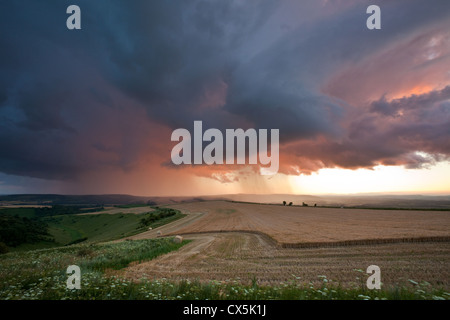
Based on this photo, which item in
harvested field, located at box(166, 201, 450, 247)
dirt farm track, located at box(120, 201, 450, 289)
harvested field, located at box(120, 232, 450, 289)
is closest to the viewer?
harvested field, located at box(120, 232, 450, 289)

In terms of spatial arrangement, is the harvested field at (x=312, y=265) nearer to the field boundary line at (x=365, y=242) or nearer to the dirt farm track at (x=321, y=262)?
the dirt farm track at (x=321, y=262)

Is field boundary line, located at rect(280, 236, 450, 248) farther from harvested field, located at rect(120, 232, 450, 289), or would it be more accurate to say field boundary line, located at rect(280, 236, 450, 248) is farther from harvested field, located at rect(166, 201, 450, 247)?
harvested field, located at rect(120, 232, 450, 289)

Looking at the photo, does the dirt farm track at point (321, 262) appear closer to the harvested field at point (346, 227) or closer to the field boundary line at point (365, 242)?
the field boundary line at point (365, 242)

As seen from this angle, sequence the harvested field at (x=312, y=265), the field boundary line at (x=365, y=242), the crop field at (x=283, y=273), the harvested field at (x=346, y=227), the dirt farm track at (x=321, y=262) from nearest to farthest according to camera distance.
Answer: the crop field at (x=283, y=273)
the harvested field at (x=312, y=265)
the dirt farm track at (x=321, y=262)
the field boundary line at (x=365, y=242)
the harvested field at (x=346, y=227)

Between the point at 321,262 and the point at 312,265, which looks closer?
the point at 312,265

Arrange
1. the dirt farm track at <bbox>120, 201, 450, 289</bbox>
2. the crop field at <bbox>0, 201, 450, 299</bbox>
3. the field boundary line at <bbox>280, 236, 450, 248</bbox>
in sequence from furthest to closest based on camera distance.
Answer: the field boundary line at <bbox>280, 236, 450, 248</bbox>
the dirt farm track at <bbox>120, 201, 450, 289</bbox>
the crop field at <bbox>0, 201, 450, 299</bbox>

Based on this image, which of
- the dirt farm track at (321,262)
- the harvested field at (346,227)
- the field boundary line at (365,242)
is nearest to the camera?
the dirt farm track at (321,262)

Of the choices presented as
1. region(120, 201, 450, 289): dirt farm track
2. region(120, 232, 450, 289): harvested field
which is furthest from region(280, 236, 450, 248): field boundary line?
region(120, 232, 450, 289): harvested field

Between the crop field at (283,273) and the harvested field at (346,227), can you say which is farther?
the harvested field at (346,227)

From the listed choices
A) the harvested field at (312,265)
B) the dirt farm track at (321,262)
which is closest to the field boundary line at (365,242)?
the dirt farm track at (321,262)

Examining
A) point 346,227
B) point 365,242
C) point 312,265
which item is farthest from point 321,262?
point 346,227

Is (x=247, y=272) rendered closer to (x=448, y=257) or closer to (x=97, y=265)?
(x=97, y=265)

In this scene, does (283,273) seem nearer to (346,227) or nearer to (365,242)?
(365,242)
